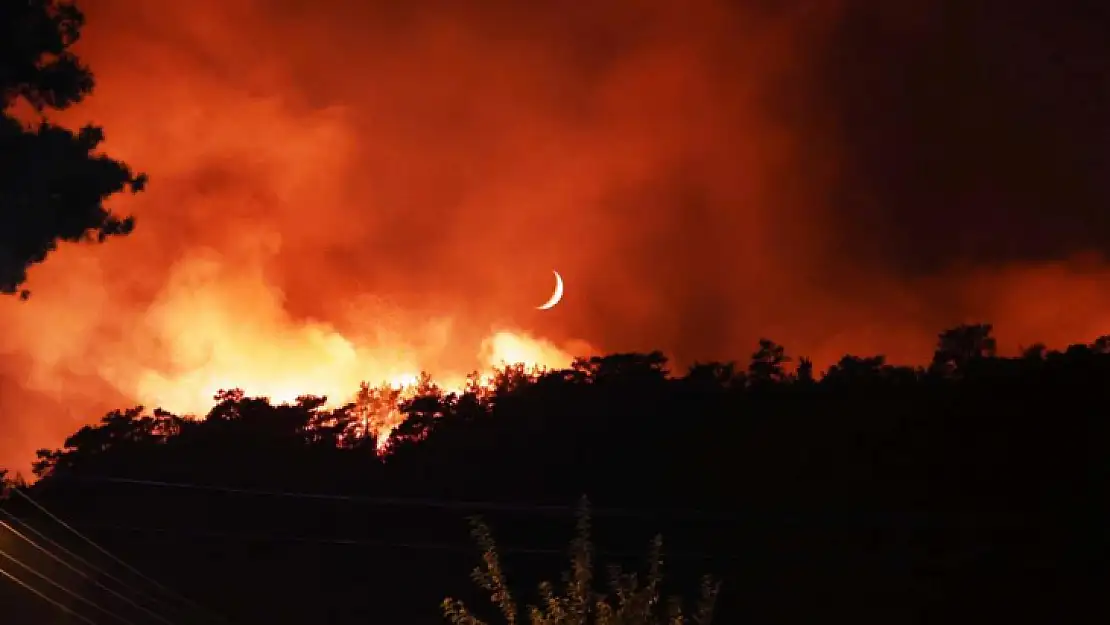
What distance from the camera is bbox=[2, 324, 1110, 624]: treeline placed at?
27.1 m

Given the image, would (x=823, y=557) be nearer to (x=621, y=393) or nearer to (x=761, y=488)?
(x=761, y=488)

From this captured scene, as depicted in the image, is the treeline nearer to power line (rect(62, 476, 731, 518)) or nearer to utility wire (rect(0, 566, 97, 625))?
power line (rect(62, 476, 731, 518))

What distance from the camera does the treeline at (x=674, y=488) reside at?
27.1 metres

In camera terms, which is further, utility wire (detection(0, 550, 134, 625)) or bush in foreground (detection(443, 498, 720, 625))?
utility wire (detection(0, 550, 134, 625))

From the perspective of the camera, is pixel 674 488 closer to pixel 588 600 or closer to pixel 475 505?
pixel 475 505

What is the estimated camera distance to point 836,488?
32531 mm

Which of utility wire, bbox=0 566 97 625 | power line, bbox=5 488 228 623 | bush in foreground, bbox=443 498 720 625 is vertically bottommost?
bush in foreground, bbox=443 498 720 625

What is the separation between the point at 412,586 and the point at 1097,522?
2011 cm

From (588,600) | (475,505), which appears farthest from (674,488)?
(588,600)

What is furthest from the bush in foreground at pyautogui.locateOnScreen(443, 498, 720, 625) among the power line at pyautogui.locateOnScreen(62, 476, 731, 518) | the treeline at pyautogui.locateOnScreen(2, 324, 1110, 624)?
the treeline at pyautogui.locateOnScreen(2, 324, 1110, 624)

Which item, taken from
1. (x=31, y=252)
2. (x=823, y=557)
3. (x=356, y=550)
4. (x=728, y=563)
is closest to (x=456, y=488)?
(x=356, y=550)

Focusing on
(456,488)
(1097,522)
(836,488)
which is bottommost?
(1097,522)

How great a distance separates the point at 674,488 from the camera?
3794cm

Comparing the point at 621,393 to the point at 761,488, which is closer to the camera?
the point at 761,488
